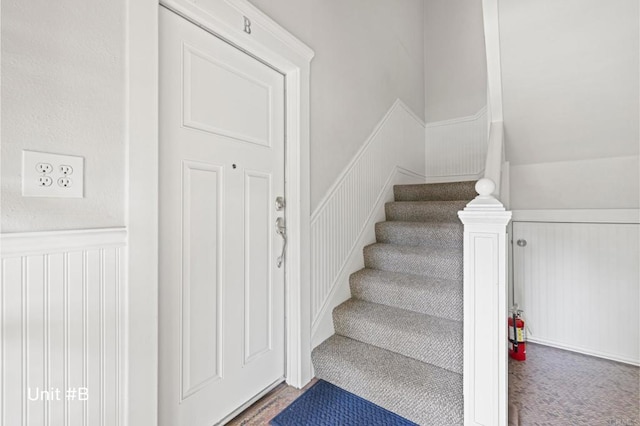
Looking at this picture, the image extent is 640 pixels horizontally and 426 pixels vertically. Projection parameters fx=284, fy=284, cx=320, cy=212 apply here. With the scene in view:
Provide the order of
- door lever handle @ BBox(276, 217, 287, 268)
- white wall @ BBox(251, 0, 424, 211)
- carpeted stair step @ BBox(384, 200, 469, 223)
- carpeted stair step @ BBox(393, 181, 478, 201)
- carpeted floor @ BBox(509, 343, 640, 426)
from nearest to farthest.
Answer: carpeted floor @ BBox(509, 343, 640, 426) → door lever handle @ BBox(276, 217, 287, 268) → white wall @ BBox(251, 0, 424, 211) → carpeted stair step @ BBox(384, 200, 469, 223) → carpeted stair step @ BBox(393, 181, 478, 201)

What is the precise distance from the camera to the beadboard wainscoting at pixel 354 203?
69.4 inches

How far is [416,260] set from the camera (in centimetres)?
192

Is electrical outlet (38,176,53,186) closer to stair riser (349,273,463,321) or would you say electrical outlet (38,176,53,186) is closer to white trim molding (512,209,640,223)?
stair riser (349,273,463,321)

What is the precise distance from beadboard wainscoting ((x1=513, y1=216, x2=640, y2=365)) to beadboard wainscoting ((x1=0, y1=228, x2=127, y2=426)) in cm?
266

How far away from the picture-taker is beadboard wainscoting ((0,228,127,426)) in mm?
714

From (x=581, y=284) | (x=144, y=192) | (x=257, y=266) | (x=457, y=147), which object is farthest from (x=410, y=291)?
(x=457, y=147)

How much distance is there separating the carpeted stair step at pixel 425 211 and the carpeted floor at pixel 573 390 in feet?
3.51

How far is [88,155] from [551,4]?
2243mm

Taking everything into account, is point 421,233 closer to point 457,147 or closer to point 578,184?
point 578,184

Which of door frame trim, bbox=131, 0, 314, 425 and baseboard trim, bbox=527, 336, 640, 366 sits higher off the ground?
door frame trim, bbox=131, 0, 314, 425

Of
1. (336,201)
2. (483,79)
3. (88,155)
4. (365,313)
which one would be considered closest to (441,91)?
(483,79)

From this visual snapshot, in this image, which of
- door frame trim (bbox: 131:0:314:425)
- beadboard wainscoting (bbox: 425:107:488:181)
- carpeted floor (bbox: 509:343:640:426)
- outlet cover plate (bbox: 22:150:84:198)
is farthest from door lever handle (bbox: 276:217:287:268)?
beadboard wainscoting (bbox: 425:107:488:181)

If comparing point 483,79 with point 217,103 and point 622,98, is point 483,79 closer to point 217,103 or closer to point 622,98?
point 622,98

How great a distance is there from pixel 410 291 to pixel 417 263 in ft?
0.80
